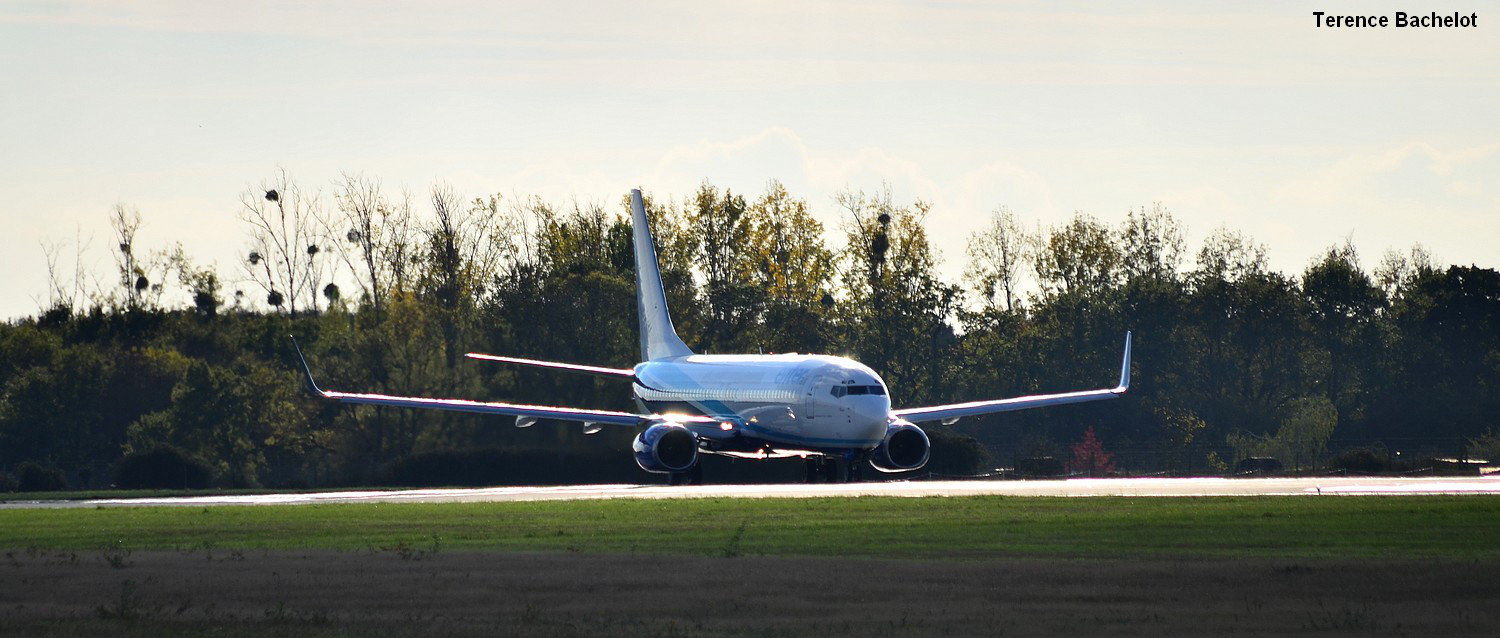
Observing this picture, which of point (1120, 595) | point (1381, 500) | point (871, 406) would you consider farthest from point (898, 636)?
point (871, 406)

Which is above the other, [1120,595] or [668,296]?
[668,296]

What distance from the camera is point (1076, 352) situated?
384 feet

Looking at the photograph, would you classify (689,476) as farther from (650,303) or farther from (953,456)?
(953,456)

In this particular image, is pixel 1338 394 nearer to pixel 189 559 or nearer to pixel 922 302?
pixel 922 302

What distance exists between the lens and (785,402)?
62062 mm

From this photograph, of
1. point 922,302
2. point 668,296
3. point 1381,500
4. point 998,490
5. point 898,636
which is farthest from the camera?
point 922,302

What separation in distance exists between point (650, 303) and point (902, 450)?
17.2 meters

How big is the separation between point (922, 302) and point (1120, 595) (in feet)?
302

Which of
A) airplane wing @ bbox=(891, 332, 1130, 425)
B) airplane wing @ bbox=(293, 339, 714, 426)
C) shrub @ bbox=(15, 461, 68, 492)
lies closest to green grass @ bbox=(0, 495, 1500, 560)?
airplane wing @ bbox=(293, 339, 714, 426)

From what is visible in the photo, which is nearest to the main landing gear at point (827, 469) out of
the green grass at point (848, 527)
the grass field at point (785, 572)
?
the green grass at point (848, 527)

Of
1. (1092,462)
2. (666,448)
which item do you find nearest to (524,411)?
(666,448)

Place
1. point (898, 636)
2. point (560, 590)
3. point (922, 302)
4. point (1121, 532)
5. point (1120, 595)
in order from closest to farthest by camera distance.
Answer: point (898, 636) < point (1120, 595) < point (560, 590) < point (1121, 532) < point (922, 302)

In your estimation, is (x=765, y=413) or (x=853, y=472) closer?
(x=765, y=413)

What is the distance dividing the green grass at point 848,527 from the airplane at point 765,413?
48.9 ft
